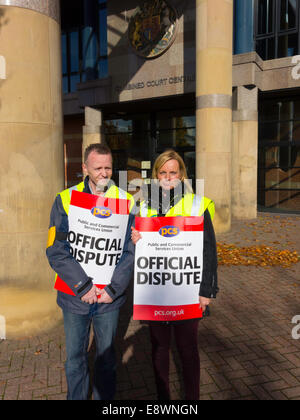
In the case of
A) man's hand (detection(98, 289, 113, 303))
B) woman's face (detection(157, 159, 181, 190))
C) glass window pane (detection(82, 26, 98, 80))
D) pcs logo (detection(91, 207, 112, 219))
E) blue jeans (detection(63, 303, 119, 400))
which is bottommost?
blue jeans (detection(63, 303, 119, 400))

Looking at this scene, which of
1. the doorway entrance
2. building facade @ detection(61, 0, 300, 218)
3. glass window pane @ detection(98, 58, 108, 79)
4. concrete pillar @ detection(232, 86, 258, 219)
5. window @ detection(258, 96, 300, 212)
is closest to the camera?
concrete pillar @ detection(232, 86, 258, 219)

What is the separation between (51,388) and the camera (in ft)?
10.6

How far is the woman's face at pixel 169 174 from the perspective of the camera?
271cm

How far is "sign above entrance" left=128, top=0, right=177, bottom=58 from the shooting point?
533 inches

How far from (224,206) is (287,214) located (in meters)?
4.94

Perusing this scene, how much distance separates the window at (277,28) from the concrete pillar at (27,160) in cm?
1300

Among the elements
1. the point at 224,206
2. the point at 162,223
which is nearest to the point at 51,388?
the point at 162,223

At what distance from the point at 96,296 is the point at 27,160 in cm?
229

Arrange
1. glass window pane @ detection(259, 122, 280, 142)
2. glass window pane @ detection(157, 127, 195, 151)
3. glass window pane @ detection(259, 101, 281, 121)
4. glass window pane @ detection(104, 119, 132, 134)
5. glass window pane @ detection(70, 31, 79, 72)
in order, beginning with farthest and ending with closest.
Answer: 1. glass window pane @ detection(70, 31, 79, 72)
2. glass window pane @ detection(104, 119, 132, 134)
3. glass window pane @ detection(157, 127, 195, 151)
4. glass window pane @ detection(259, 122, 280, 142)
5. glass window pane @ detection(259, 101, 281, 121)

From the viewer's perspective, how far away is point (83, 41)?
1856cm

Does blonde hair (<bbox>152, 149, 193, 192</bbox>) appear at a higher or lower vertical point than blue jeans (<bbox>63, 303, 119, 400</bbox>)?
higher

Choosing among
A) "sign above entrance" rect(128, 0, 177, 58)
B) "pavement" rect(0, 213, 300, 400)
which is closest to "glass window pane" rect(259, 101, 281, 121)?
"sign above entrance" rect(128, 0, 177, 58)

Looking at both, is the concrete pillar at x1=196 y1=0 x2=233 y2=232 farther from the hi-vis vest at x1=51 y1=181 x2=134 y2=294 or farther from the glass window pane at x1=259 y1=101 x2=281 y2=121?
the hi-vis vest at x1=51 y1=181 x2=134 y2=294

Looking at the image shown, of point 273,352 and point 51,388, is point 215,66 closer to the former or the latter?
point 273,352
